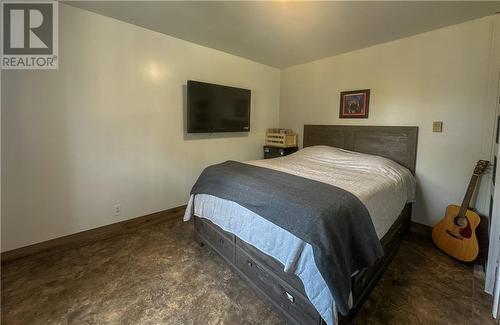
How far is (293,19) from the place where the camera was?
89.8 inches

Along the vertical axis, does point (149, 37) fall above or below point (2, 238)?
above

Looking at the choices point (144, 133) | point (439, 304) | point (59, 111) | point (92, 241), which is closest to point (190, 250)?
point (92, 241)

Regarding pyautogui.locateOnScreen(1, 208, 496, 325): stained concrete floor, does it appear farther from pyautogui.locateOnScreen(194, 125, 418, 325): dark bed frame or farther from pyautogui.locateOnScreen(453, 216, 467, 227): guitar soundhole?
pyautogui.locateOnScreen(453, 216, 467, 227): guitar soundhole

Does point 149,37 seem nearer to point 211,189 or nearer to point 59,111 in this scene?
point 59,111

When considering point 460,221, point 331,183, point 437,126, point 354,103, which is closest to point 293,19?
point 354,103

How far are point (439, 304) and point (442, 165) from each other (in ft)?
5.10

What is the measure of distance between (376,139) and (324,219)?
224 centimetres

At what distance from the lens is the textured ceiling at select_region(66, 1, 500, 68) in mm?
2035

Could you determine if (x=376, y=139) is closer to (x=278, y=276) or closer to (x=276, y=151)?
(x=276, y=151)

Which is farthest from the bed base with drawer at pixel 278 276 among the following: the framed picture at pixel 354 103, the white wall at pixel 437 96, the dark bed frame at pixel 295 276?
the framed picture at pixel 354 103

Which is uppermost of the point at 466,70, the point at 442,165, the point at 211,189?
the point at 466,70

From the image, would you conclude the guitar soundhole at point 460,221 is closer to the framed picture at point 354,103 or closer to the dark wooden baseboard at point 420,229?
the dark wooden baseboard at point 420,229

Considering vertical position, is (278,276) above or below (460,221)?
below

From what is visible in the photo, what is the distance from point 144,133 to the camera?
8.99ft
